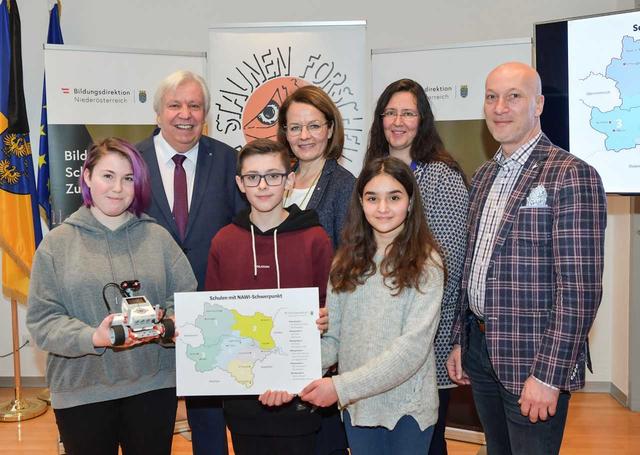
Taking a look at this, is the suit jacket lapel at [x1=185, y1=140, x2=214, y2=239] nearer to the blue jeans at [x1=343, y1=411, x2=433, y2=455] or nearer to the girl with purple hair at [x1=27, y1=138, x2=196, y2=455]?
the girl with purple hair at [x1=27, y1=138, x2=196, y2=455]

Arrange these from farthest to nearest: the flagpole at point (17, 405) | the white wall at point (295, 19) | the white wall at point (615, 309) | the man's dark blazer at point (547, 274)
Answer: the white wall at point (295, 19) < the white wall at point (615, 309) < the flagpole at point (17, 405) < the man's dark blazer at point (547, 274)

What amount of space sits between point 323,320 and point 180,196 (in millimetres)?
1110

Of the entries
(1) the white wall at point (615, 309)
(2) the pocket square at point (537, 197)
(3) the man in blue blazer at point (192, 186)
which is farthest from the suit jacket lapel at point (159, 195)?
(1) the white wall at point (615, 309)

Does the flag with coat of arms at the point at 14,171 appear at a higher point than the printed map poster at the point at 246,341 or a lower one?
higher

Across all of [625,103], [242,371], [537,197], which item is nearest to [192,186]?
[242,371]

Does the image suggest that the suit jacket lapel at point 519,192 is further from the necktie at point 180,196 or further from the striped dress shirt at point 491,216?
the necktie at point 180,196

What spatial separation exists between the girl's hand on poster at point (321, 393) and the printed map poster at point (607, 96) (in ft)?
6.89

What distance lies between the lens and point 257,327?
235cm

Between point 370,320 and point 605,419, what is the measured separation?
3.33m

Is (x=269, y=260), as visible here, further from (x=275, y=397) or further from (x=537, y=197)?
(x=537, y=197)

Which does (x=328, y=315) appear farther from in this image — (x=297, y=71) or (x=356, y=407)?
(x=297, y=71)

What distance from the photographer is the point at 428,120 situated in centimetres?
295

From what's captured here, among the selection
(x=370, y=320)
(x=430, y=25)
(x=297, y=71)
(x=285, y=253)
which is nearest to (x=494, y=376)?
(x=370, y=320)

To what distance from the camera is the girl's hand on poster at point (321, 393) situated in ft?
7.49
